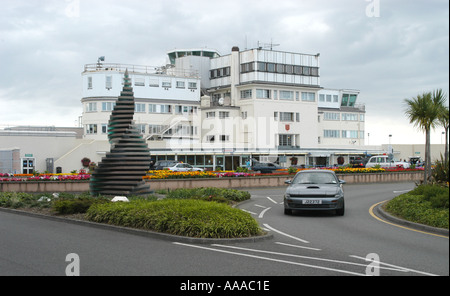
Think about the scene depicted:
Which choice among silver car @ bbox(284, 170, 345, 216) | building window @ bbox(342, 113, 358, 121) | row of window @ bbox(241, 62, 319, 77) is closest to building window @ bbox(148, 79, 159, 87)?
row of window @ bbox(241, 62, 319, 77)

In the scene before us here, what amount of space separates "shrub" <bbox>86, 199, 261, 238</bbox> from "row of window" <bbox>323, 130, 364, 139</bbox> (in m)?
73.3

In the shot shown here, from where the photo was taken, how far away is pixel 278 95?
71125mm

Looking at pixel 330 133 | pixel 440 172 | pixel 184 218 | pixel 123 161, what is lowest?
pixel 184 218

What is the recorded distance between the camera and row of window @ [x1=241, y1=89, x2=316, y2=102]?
229 ft

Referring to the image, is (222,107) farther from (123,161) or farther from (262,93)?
(123,161)

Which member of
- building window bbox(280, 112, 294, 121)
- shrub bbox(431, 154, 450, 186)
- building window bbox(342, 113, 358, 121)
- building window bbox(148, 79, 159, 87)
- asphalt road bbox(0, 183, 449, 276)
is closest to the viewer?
asphalt road bbox(0, 183, 449, 276)

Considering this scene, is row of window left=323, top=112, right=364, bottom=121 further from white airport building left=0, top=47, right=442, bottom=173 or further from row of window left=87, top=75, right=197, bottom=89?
row of window left=87, top=75, right=197, bottom=89

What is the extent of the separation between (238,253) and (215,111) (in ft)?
192

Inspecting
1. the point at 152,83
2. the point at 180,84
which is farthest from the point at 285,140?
the point at 152,83

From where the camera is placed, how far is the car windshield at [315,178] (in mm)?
17734

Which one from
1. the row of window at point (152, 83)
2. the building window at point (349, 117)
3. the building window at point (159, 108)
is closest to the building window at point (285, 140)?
the row of window at point (152, 83)

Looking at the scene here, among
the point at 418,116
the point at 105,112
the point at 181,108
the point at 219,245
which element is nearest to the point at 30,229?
the point at 219,245

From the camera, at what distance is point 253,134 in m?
68.7
